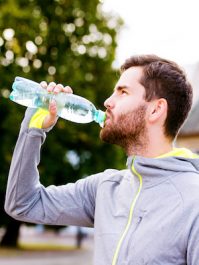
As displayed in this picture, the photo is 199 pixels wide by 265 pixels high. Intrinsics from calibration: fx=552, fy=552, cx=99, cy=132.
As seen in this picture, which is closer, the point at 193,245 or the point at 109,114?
the point at 193,245

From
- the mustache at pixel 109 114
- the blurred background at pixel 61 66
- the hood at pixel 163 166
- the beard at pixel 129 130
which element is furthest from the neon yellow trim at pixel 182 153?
the blurred background at pixel 61 66

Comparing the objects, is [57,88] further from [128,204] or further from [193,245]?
[193,245]

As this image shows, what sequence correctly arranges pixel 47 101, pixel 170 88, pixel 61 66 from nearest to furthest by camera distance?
pixel 170 88
pixel 47 101
pixel 61 66

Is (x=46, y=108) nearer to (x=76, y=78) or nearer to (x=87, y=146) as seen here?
(x=76, y=78)

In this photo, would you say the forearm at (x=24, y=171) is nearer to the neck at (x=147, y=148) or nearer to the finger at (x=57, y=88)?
the finger at (x=57, y=88)

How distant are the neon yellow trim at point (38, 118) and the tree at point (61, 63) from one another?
803 inches

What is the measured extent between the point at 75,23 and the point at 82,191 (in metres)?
23.3

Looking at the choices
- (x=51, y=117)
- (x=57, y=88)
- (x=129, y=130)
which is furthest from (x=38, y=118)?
(x=129, y=130)

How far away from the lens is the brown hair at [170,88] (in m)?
2.92

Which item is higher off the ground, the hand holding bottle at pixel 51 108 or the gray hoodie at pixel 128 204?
the hand holding bottle at pixel 51 108

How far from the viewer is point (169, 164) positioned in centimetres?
271

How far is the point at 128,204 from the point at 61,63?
22.7 m

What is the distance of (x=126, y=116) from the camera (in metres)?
2.83

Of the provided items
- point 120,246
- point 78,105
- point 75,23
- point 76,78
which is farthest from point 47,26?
point 120,246
